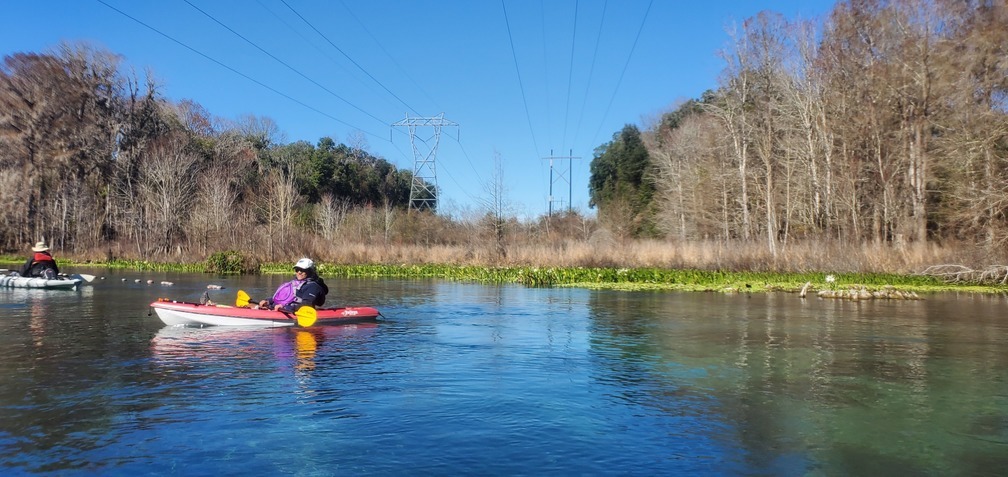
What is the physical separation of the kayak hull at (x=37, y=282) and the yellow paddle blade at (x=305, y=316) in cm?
1431

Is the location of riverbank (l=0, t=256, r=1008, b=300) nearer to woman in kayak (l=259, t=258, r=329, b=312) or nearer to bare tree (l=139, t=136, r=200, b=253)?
bare tree (l=139, t=136, r=200, b=253)

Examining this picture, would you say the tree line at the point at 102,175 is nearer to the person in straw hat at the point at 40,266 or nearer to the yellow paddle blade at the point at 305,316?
the person in straw hat at the point at 40,266

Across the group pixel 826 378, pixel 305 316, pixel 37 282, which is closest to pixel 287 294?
pixel 305 316

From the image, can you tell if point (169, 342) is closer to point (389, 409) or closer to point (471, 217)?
point (389, 409)

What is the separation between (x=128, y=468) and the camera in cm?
684

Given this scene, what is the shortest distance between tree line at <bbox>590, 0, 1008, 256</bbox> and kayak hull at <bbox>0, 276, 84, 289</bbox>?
29.2m

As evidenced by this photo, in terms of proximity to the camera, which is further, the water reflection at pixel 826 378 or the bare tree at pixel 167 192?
the bare tree at pixel 167 192

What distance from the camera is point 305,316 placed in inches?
624

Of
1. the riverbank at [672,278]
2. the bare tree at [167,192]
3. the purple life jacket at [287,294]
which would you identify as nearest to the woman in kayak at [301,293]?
the purple life jacket at [287,294]

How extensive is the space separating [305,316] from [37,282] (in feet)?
48.9

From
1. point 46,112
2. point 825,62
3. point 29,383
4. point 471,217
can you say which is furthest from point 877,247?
point 46,112

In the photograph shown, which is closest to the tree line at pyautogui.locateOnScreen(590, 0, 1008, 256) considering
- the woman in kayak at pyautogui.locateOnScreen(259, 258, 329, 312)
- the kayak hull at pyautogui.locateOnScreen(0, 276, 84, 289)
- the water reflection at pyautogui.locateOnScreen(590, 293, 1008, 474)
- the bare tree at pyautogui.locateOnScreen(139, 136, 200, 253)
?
the water reflection at pyautogui.locateOnScreen(590, 293, 1008, 474)

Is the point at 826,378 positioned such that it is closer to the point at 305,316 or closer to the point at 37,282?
the point at 305,316

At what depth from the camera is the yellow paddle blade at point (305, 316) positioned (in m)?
15.8
